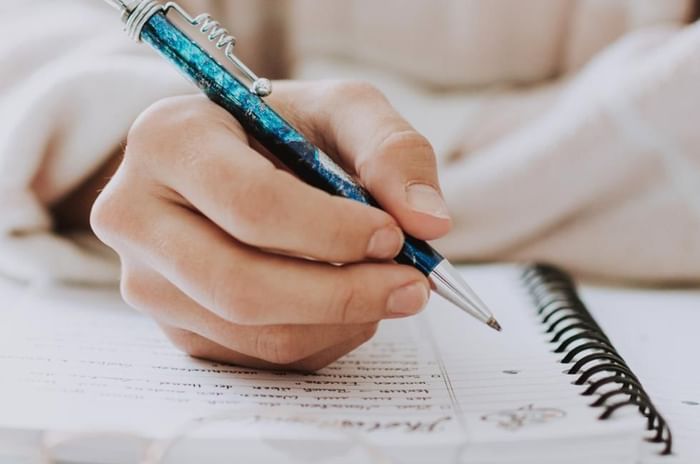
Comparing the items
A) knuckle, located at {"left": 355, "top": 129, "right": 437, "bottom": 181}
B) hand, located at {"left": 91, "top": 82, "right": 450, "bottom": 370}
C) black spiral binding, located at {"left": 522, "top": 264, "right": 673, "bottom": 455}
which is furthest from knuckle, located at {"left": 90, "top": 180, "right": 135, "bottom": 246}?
black spiral binding, located at {"left": 522, "top": 264, "right": 673, "bottom": 455}

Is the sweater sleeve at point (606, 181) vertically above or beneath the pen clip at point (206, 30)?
above

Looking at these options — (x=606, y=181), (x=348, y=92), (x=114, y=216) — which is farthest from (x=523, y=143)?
(x=114, y=216)

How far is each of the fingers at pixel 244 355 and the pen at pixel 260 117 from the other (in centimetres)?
5

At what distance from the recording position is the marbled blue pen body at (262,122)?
13.9 inches

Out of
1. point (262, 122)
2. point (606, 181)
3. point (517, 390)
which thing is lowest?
point (517, 390)

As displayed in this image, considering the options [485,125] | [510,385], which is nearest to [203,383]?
[510,385]

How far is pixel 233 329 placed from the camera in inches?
14.5

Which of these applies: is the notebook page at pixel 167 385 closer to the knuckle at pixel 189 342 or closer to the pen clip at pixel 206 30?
the knuckle at pixel 189 342

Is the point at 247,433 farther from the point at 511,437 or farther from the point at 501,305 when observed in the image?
the point at 501,305

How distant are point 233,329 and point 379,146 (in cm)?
11

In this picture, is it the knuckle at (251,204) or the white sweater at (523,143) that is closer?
the knuckle at (251,204)

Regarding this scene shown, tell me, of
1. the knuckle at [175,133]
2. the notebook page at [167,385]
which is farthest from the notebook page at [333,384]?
the knuckle at [175,133]

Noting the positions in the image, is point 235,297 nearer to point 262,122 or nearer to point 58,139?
point 262,122

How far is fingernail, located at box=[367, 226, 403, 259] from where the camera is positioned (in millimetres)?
330
